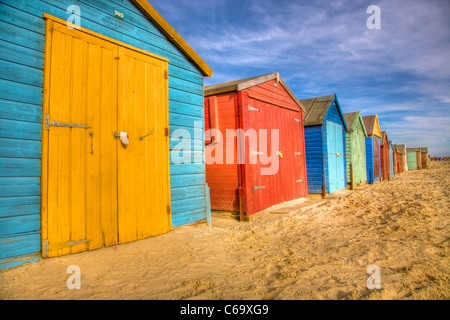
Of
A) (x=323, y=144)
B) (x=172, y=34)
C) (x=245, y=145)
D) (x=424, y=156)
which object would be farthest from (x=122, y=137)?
(x=424, y=156)

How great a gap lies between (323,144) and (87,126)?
973 cm

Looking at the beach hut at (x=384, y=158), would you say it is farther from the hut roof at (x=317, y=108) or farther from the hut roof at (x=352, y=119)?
the hut roof at (x=317, y=108)

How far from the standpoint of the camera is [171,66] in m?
4.79

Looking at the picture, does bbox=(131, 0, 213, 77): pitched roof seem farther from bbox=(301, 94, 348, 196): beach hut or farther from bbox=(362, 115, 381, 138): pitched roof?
bbox=(362, 115, 381, 138): pitched roof

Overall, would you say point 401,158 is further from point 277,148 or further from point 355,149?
point 277,148

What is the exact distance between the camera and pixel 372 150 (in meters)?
17.6

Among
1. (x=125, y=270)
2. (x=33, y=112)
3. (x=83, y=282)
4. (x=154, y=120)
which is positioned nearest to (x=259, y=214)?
(x=154, y=120)

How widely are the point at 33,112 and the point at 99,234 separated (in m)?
1.81

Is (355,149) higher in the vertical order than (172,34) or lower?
lower

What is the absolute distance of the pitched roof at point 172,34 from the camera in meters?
4.34

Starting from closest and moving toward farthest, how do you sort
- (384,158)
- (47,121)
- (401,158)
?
(47,121) < (384,158) < (401,158)

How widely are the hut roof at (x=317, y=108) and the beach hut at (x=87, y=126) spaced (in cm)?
779
